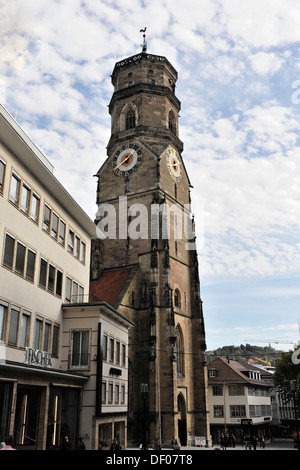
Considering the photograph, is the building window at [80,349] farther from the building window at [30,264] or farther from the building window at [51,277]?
the building window at [30,264]

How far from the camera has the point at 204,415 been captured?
148 ft

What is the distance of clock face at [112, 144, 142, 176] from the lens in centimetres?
5228

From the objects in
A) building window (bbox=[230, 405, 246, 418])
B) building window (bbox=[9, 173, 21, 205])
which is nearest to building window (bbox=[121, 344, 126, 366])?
building window (bbox=[9, 173, 21, 205])

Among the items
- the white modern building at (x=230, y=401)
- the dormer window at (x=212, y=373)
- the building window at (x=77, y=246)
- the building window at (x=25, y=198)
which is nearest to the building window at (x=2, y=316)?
the building window at (x=25, y=198)

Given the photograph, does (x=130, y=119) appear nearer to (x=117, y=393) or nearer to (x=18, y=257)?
(x=117, y=393)

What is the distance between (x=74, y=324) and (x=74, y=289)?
3.12 meters

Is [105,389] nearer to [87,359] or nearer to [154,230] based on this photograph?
[87,359]

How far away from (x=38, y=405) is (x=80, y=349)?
16.7 feet

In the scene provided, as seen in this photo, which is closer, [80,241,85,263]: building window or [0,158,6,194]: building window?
[0,158,6,194]: building window

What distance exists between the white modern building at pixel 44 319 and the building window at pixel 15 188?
4 centimetres

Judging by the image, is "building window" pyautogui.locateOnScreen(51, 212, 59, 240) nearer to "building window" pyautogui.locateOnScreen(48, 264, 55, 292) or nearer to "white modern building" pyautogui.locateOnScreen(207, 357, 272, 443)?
"building window" pyautogui.locateOnScreen(48, 264, 55, 292)

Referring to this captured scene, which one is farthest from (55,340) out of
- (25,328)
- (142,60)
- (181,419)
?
(142,60)

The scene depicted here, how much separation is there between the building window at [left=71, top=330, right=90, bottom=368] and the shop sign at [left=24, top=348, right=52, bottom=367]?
73.6 inches
